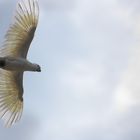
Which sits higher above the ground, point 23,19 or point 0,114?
point 23,19

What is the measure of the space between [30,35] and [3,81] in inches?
116

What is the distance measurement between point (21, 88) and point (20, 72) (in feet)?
3.05

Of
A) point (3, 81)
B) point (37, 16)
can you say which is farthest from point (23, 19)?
point (3, 81)

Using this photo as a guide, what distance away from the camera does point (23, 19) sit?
1634 inches

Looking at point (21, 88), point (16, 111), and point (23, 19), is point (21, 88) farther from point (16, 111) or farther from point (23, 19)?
point (23, 19)

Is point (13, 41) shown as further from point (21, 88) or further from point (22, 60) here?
point (21, 88)

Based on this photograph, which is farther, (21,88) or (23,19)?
(21,88)

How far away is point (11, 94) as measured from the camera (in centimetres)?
4397

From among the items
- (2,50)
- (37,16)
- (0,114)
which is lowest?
(0,114)

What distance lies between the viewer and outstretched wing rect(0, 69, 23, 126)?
42969 millimetres

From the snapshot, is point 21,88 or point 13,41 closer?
point 13,41

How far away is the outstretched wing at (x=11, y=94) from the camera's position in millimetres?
42969

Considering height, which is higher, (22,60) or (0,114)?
(22,60)

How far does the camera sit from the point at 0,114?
42125 mm
